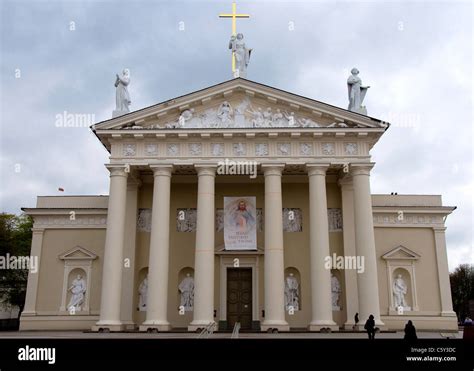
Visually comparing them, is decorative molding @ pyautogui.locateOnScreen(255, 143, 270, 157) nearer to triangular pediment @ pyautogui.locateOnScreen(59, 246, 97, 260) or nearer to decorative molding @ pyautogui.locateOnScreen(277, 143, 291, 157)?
decorative molding @ pyautogui.locateOnScreen(277, 143, 291, 157)

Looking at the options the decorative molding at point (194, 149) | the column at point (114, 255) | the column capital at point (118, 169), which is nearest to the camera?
the column at point (114, 255)

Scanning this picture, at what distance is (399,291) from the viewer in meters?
29.9

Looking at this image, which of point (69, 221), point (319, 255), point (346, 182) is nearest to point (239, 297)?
point (319, 255)

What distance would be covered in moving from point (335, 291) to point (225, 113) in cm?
1141

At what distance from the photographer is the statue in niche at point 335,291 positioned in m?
28.4

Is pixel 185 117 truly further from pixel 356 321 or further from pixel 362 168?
pixel 356 321

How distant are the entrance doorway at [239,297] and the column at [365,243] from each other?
628 centimetres

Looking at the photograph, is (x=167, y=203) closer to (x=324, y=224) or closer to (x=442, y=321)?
(x=324, y=224)

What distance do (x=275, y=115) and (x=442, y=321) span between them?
15.1 meters

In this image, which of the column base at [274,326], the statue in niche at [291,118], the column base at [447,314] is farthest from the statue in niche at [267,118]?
the column base at [447,314]

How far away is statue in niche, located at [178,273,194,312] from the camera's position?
1127 inches

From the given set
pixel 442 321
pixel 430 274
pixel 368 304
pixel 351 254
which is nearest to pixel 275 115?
pixel 351 254

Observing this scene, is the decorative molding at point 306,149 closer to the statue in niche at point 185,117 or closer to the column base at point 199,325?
the statue in niche at point 185,117

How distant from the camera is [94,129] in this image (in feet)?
88.9
